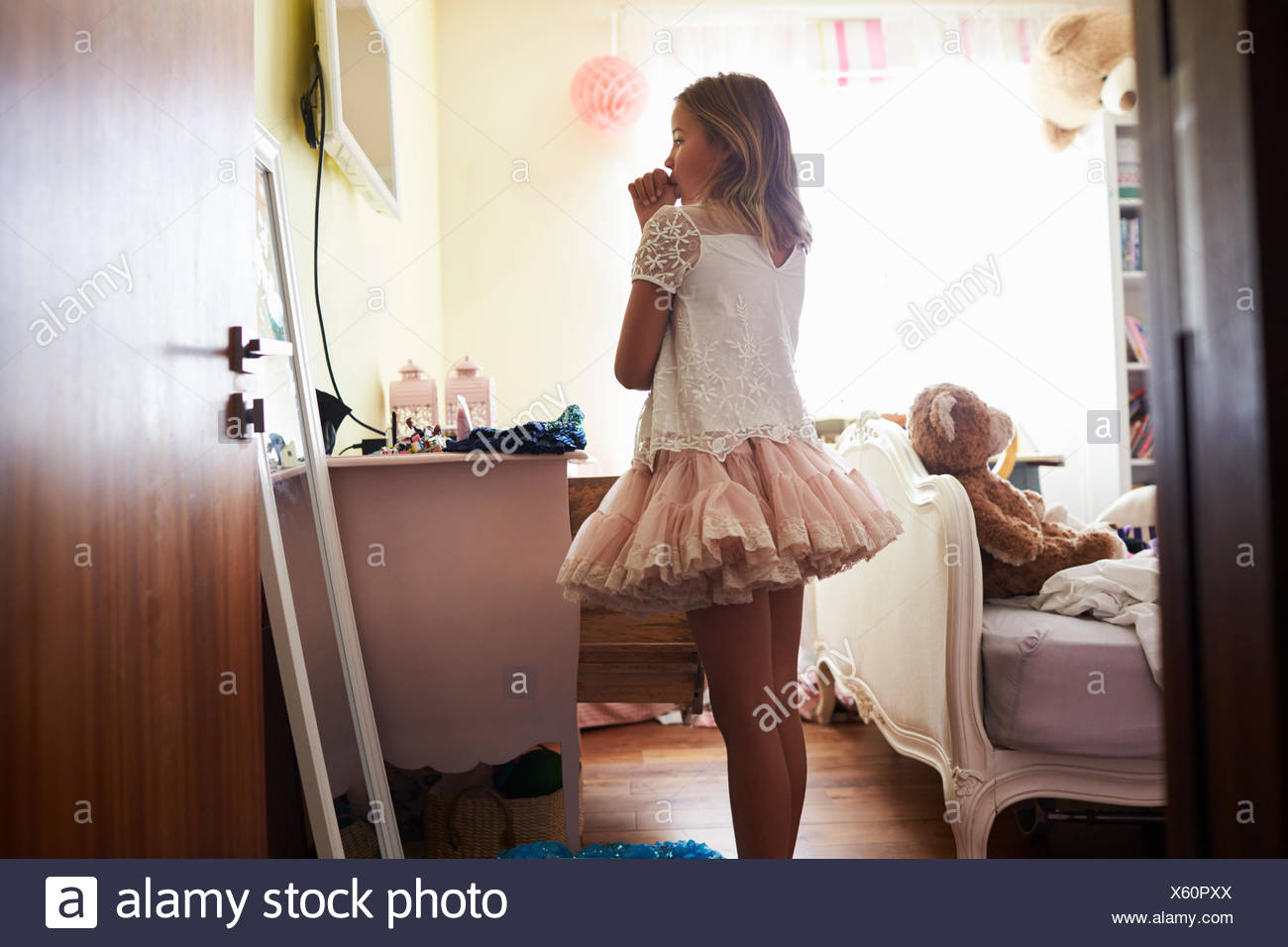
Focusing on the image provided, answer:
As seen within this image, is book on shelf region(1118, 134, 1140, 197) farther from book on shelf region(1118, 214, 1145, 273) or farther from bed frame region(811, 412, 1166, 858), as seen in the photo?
bed frame region(811, 412, 1166, 858)

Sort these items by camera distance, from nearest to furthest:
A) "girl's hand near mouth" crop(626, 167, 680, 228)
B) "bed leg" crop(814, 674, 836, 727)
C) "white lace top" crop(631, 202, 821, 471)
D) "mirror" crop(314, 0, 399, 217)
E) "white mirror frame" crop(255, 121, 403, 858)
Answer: "white lace top" crop(631, 202, 821, 471) → "girl's hand near mouth" crop(626, 167, 680, 228) → "white mirror frame" crop(255, 121, 403, 858) → "mirror" crop(314, 0, 399, 217) → "bed leg" crop(814, 674, 836, 727)

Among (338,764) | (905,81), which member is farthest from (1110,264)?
(338,764)

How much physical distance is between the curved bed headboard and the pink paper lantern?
4.95 feet

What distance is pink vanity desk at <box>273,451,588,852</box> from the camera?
158cm

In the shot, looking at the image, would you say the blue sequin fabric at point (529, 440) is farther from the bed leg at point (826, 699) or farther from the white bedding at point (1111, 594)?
the bed leg at point (826, 699)

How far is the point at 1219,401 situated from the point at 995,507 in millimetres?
1466

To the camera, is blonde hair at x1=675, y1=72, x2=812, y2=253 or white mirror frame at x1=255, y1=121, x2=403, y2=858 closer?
blonde hair at x1=675, y1=72, x2=812, y2=253

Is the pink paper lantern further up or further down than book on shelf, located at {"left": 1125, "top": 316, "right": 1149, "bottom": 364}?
further up

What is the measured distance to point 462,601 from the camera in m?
1.59

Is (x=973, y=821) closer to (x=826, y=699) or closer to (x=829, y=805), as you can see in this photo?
(x=829, y=805)

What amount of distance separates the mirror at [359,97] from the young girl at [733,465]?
0.89m

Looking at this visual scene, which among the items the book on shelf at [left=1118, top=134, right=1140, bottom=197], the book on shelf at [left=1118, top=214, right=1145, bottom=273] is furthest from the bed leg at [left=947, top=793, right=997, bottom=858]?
the book on shelf at [left=1118, top=134, right=1140, bottom=197]

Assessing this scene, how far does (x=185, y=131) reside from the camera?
0.97 metres

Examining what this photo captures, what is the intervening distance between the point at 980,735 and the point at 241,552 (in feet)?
4.15
